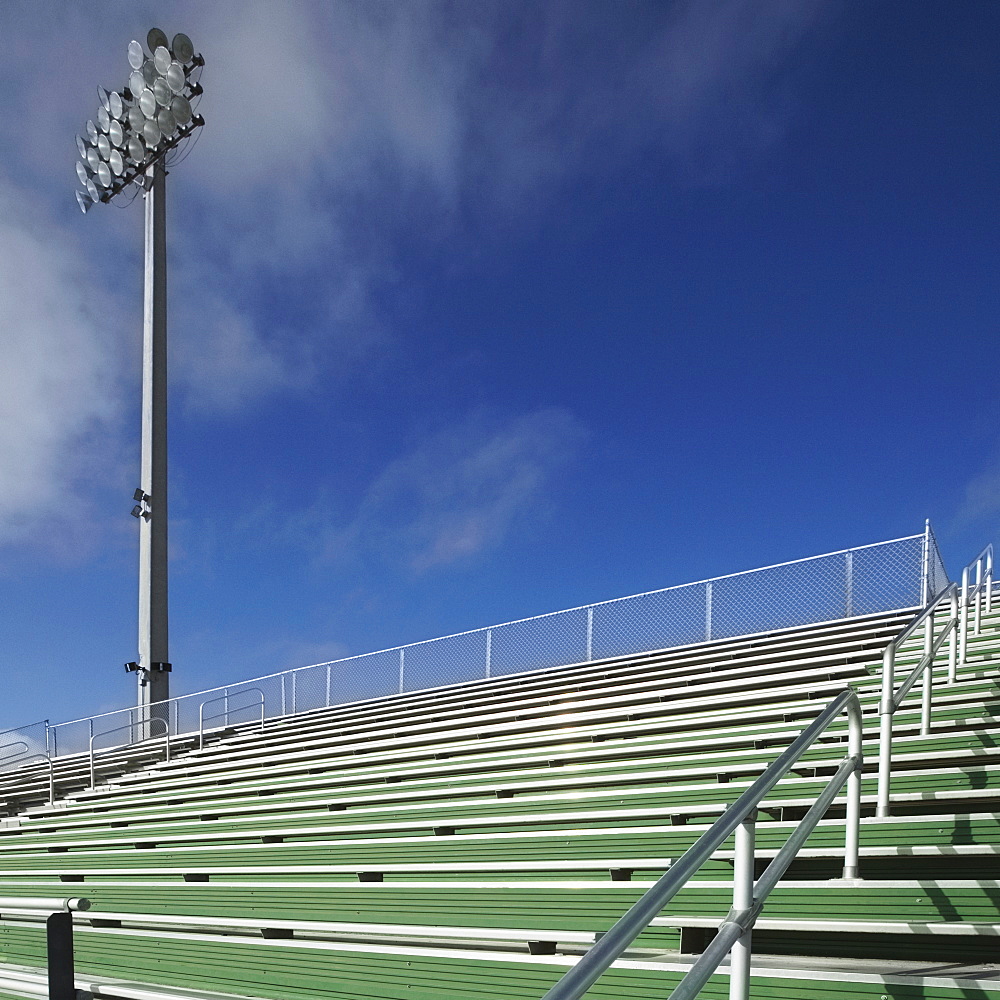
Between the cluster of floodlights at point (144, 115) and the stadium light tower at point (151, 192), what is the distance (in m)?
0.02

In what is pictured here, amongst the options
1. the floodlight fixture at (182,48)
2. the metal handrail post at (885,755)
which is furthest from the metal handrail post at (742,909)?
the floodlight fixture at (182,48)

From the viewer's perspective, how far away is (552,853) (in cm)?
475

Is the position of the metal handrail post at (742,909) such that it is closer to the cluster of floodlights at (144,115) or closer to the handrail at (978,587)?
the handrail at (978,587)

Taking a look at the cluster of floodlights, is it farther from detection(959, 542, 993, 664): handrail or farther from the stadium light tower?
detection(959, 542, 993, 664): handrail

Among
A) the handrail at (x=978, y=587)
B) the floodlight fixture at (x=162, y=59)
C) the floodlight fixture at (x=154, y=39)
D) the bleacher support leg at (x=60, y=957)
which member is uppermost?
the floodlight fixture at (x=154, y=39)

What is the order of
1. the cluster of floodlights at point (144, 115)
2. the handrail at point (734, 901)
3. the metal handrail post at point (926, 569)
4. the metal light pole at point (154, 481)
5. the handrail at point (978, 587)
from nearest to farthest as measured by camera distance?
the handrail at point (734, 901)
the handrail at point (978, 587)
the metal handrail post at point (926, 569)
the metal light pole at point (154, 481)
the cluster of floodlights at point (144, 115)

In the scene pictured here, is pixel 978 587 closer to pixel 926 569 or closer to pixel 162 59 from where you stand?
pixel 926 569

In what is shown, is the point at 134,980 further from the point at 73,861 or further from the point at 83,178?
the point at 83,178

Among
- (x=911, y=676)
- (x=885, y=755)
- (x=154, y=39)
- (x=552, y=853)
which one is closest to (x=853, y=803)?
(x=885, y=755)

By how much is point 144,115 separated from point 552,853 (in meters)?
17.7

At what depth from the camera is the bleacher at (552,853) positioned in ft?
10.6

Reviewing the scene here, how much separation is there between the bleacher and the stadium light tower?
6.24m

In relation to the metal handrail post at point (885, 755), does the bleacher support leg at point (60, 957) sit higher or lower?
lower

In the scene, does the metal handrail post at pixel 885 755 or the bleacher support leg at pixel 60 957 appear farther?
the metal handrail post at pixel 885 755
